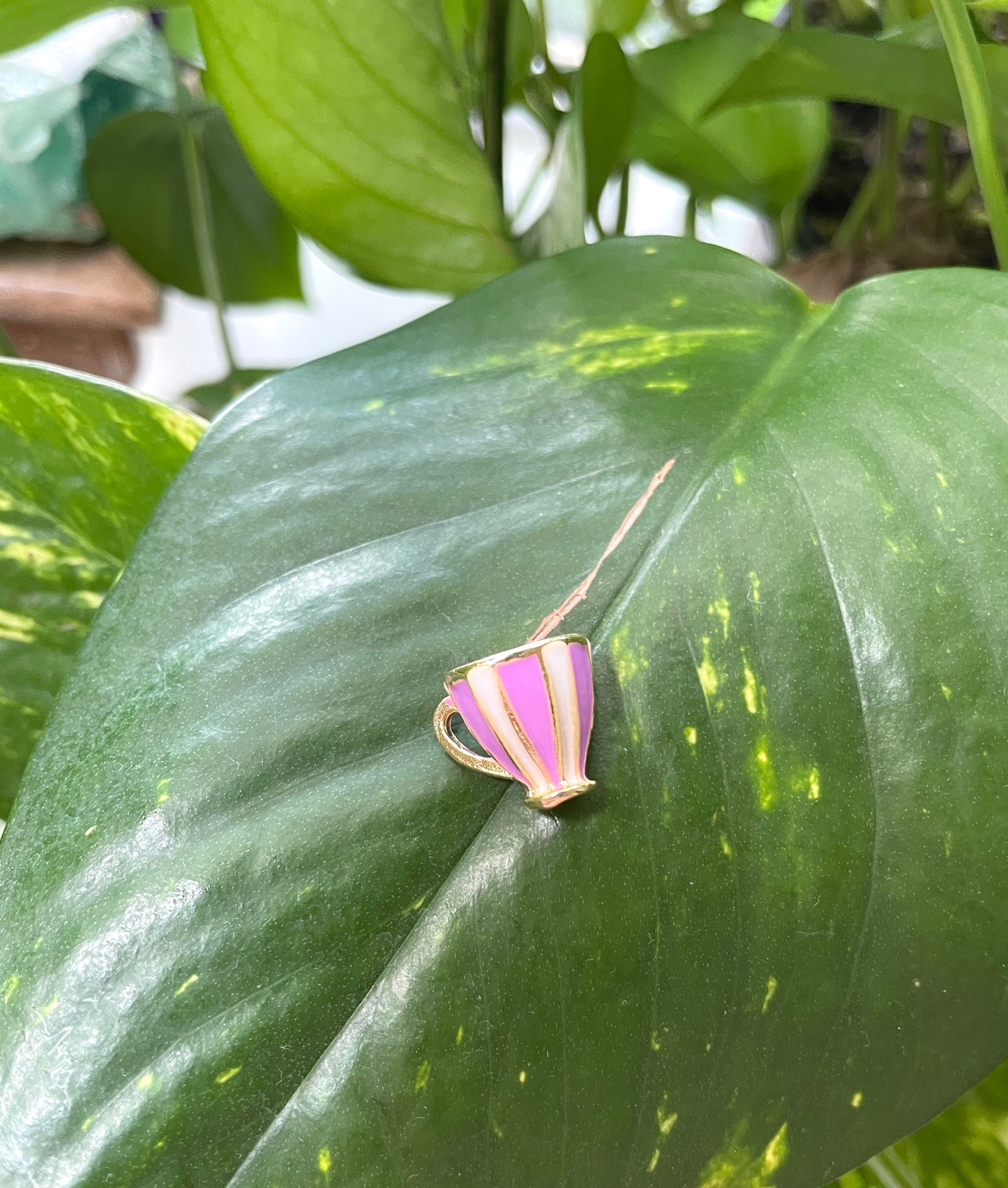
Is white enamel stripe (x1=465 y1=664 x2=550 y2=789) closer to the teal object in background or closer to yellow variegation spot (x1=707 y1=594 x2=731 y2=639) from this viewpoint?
yellow variegation spot (x1=707 y1=594 x2=731 y2=639)

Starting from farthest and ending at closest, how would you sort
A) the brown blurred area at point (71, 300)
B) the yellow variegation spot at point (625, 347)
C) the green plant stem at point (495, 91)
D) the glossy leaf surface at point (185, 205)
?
1. the brown blurred area at point (71, 300)
2. the glossy leaf surface at point (185, 205)
3. the green plant stem at point (495, 91)
4. the yellow variegation spot at point (625, 347)

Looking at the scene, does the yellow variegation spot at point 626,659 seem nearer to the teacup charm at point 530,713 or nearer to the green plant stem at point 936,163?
the teacup charm at point 530,713

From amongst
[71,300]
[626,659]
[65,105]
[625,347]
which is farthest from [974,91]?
[71,300]

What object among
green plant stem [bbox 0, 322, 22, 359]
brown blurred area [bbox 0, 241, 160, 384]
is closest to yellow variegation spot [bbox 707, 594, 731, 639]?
green plant stem [bbox 0, 322, 22, 359]

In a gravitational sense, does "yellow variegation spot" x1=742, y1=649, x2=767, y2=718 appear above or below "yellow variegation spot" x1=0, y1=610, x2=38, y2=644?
below

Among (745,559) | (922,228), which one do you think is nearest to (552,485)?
(745,559)

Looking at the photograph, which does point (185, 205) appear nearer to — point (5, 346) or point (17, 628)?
point (5, 346)

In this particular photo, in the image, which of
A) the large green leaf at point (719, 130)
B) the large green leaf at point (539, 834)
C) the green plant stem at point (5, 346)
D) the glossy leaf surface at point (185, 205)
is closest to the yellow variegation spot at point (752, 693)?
the large green leaf at point (539, 834)
